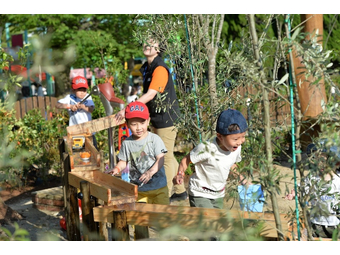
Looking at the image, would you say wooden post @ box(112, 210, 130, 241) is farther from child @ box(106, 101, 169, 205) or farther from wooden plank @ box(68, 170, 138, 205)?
child @ box(106, 101, 169, 205)

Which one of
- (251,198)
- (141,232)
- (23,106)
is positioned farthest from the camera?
(23,106)

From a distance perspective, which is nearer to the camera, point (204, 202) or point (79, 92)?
Result: point (204, 202)

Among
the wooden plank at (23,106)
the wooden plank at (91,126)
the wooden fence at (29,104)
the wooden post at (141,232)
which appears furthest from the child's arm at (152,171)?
the wooden plank at (23,106)

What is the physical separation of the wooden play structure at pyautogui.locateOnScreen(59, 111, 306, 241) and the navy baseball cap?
0.71 m

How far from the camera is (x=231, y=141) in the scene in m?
3.35

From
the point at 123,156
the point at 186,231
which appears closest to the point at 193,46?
the point at 123,156

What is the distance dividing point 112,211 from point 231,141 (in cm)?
99

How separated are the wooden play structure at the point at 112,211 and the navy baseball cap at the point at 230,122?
71 centimetres

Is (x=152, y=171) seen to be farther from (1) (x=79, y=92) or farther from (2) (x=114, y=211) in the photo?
(1) (x=79, y=92)

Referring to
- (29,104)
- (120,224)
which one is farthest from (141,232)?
(29,104)

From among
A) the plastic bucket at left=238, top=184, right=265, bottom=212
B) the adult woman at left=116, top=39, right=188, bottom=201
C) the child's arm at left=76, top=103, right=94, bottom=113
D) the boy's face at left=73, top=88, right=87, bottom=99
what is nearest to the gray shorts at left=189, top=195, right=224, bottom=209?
the plastic bucket at left=238, top=184, right=265, bottom=212

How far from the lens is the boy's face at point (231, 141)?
10.8 ft

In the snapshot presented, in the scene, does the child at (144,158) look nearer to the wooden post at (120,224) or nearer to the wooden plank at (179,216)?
the wooden plank at (179,216)

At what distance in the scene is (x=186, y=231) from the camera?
2.32 meters
